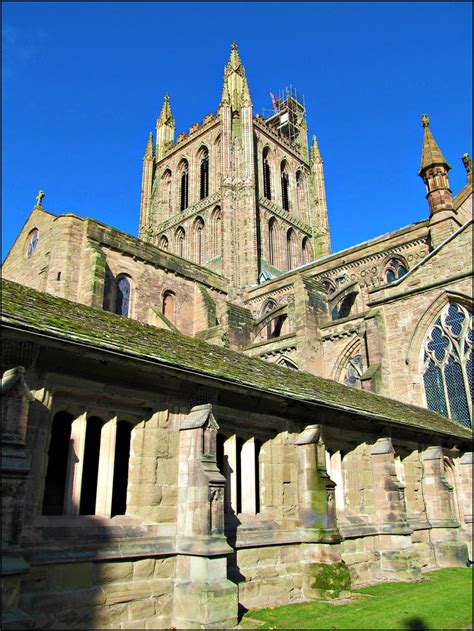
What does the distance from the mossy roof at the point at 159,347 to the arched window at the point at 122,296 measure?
52.4 feet

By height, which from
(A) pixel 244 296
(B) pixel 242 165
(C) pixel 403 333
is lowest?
(C) pixel 403 333

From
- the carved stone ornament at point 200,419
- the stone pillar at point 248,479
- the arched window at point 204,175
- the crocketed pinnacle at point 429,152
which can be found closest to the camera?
the carved stone ornament at point 200,419

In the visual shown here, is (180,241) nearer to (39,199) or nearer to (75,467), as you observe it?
(39,199)

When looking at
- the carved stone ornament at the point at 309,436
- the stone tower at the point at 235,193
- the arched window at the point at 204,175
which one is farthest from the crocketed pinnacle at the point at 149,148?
the carved stone ornament at the point at 309,436

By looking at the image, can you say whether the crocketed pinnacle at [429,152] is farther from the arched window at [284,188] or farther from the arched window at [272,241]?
the arched window at [284,188]

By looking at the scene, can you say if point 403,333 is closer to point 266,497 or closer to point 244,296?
point 266,497

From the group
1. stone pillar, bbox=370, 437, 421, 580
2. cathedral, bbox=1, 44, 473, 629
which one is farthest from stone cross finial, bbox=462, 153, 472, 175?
stone pillar, bbox=370, 437, 421, 580

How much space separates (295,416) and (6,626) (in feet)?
21.7

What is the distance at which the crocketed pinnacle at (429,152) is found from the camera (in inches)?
1003

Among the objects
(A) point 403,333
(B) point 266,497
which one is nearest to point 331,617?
(B) point 266,497

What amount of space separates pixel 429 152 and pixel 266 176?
2569 centimetres

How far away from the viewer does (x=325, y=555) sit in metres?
10.1

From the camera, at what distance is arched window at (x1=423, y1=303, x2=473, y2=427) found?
18.4m

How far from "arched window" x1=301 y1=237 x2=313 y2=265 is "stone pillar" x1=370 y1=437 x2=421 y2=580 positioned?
1494 inches
